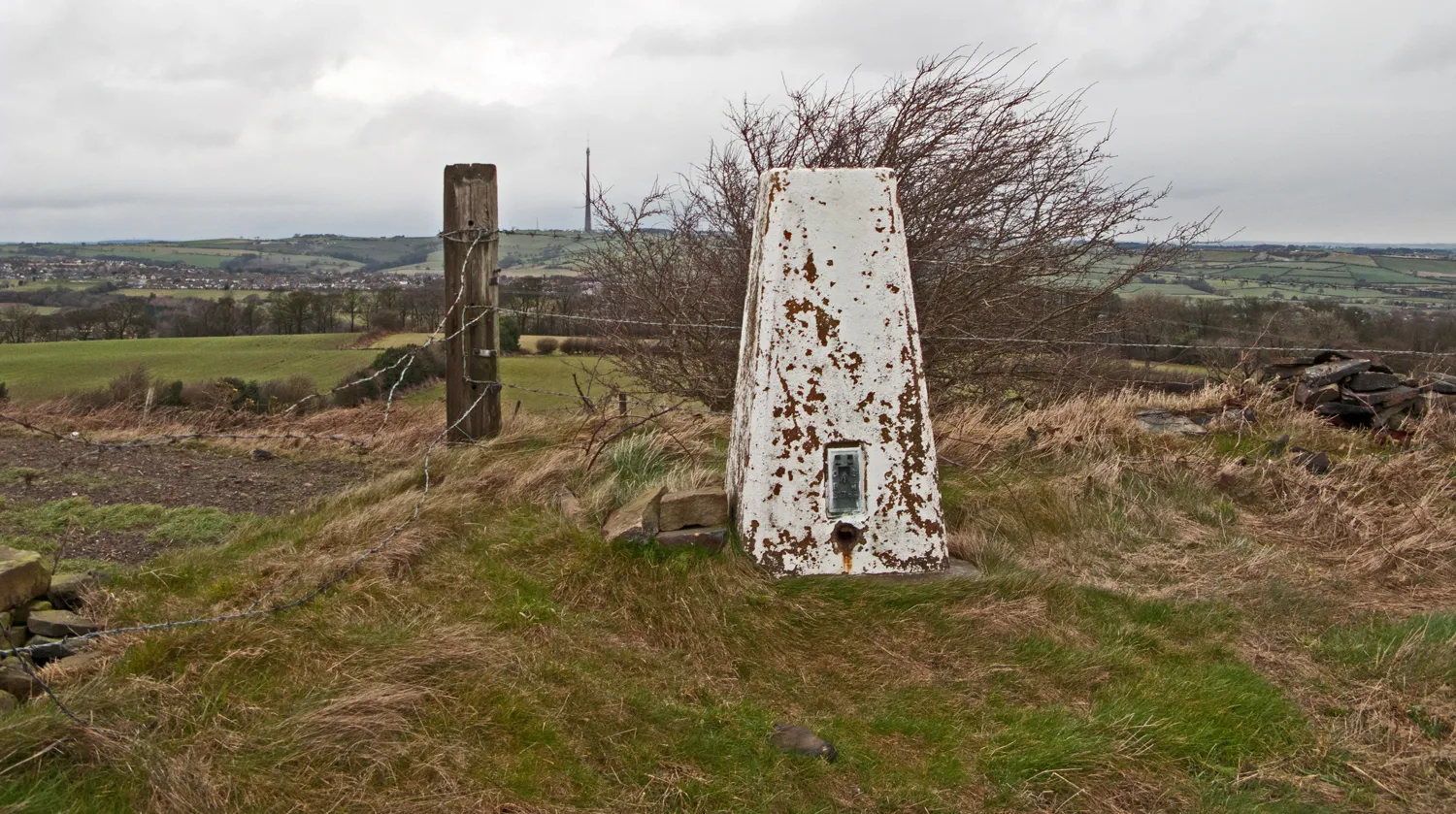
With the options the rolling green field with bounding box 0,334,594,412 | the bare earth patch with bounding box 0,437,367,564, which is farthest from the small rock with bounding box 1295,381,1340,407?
the rolling green field with bounding box 0,334,594,412

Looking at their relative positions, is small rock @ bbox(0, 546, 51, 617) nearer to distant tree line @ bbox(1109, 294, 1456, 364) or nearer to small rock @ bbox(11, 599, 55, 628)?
small rock @ bbox(11, 599, 55, 628)

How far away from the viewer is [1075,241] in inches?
321

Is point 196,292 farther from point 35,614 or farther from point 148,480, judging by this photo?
point 35,614

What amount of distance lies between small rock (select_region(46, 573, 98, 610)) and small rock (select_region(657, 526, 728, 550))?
218 centimetres

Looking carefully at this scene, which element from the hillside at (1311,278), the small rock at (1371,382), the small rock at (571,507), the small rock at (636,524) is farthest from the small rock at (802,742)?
the hillside at (1311,278)

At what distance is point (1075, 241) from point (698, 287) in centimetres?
349

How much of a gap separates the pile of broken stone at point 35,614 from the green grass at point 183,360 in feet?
62.7

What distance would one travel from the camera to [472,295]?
5828 millimetres

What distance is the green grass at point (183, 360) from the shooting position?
23922 millimetres

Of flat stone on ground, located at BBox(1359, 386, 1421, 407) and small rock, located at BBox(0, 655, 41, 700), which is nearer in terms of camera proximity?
small rock, located at BBox(0, 655, 41, 700)

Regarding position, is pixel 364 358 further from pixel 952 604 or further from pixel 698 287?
pixel 952 604

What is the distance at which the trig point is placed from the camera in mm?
3695

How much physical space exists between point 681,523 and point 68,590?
2.35m

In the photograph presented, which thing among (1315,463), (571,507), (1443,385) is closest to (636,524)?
(571,507)
